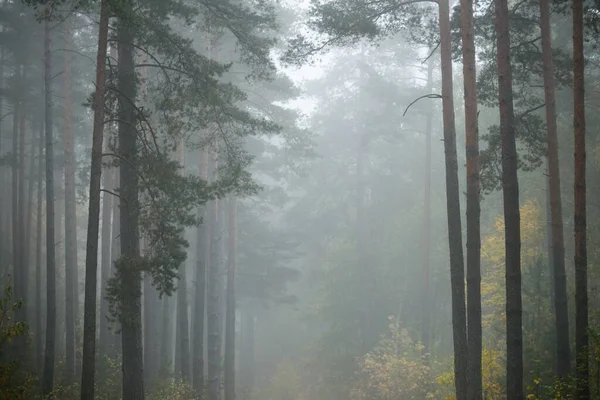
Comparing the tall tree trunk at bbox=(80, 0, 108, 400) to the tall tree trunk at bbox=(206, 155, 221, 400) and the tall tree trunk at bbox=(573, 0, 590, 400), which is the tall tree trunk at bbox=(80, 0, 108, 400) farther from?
the tall tree trunk at bbox=(206, 155, 221, 400)

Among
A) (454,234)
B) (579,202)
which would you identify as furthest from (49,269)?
(579,202)

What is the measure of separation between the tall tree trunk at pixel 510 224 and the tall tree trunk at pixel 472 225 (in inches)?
21.5

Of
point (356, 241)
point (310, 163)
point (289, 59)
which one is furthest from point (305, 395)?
point (289, 59)

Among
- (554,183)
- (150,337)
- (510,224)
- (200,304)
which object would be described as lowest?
(150,337)

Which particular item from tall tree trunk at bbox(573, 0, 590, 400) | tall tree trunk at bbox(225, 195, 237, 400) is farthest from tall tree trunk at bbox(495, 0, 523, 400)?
tall tree trunk at bbox(225, 195, 237, 400)

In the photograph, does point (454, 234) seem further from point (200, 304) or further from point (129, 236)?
point (200, 304)

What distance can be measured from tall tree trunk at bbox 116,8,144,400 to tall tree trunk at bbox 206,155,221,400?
27.8 ft

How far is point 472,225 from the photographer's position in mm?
10336

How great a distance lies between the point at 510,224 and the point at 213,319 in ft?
47.0

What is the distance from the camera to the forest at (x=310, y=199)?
34.6 feet

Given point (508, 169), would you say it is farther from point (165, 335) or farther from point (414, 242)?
point (414, 242)

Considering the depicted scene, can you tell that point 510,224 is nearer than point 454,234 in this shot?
Yes

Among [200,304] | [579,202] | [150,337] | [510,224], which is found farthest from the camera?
[200,304]

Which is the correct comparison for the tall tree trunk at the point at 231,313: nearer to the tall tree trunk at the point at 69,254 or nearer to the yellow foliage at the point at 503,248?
the tall tree trunk at the point at 69,254
